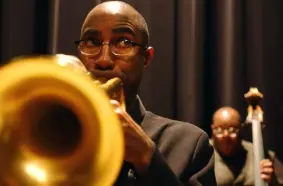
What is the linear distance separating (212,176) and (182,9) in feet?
3.34

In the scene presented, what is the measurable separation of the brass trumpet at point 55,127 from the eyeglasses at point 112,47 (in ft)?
0.42


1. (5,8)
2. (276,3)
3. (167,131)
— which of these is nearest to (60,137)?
(167,131)

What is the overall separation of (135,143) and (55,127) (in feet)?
0.51

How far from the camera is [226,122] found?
6.17ft

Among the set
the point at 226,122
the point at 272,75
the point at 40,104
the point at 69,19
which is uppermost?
the point at 40,104

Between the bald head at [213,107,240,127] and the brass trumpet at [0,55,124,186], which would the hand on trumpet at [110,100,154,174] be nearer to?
the brass trumpet at [0,55,124,186]

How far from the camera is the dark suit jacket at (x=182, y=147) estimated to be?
1020 millimetres

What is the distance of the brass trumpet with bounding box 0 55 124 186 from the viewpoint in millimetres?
742

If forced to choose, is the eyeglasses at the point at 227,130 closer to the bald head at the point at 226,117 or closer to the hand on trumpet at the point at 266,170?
the bald head at the point at 226,117

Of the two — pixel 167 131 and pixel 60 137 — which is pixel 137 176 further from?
pixel 167 131

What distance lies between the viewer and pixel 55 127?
884 millimetres

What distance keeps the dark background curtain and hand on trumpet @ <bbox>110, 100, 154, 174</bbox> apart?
1025mm

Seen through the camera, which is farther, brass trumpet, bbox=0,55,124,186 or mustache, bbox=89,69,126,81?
mustache, bbox=89,69,126,81

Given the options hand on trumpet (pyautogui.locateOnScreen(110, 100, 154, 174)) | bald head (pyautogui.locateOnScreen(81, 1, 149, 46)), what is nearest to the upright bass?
bald head (pyautogui.locateOnScreen(81, 1, 149, 46))
